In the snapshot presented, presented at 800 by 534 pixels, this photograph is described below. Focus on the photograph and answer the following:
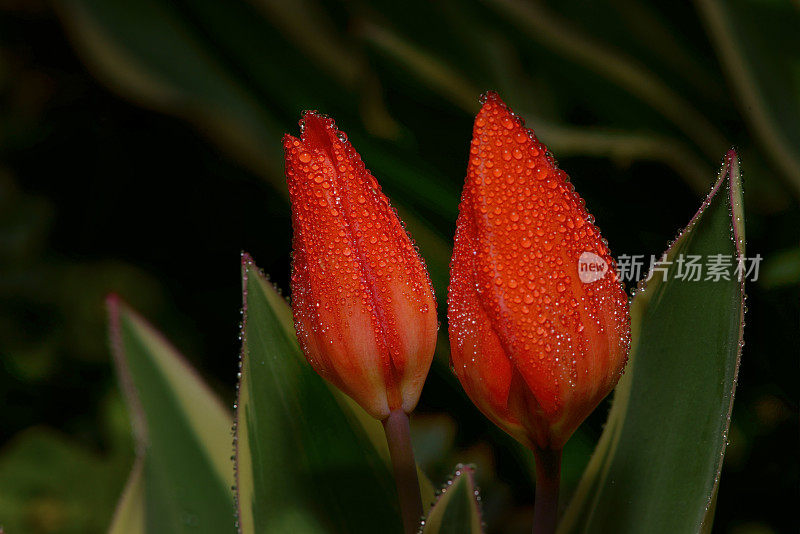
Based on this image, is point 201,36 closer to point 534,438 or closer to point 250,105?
point 250,105

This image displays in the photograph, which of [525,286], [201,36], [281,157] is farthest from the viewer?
[201,36]

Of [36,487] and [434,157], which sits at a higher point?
[434,157]

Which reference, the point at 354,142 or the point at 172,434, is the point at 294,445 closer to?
the point at 172,434

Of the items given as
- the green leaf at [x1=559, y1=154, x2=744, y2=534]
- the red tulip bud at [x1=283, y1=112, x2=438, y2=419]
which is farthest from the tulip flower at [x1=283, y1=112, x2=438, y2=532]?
the green leaf at [x1=559, y1=154, x2=744, y2=534]

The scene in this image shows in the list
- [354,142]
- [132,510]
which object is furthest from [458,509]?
[354,142]

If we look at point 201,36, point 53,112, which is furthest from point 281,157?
point 53,112

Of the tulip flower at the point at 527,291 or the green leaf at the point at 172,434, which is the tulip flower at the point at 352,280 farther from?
the green leaf at the point at 172,434

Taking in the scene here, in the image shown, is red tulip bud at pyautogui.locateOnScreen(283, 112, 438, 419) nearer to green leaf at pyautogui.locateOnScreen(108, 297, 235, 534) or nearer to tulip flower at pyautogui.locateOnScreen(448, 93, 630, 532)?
tulip flower at pyautogui.locateOnScreen(448, 93, 630, 532)
